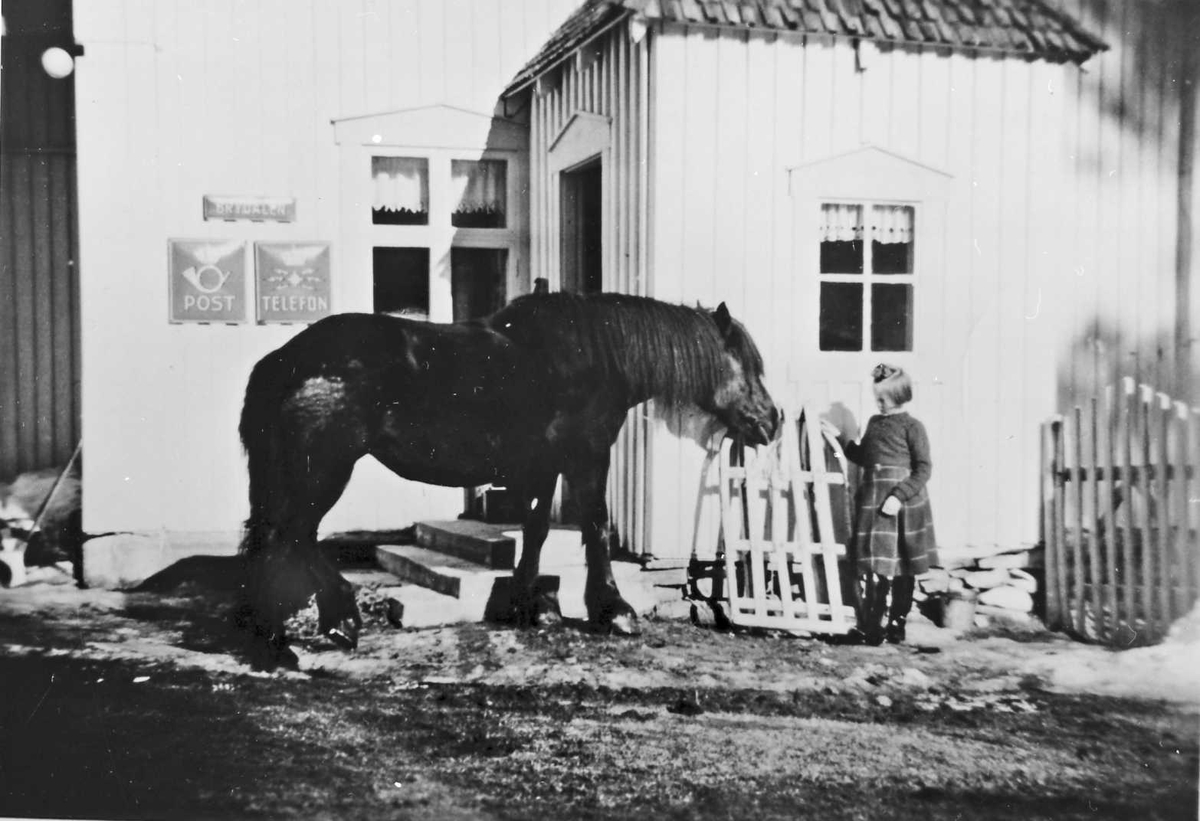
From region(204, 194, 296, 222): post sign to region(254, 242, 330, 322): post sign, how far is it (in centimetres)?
11

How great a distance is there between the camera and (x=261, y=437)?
412 centimetres

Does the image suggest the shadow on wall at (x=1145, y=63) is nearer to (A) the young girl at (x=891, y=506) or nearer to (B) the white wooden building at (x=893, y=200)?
(B) the white wooden building at (x=893, y=200)

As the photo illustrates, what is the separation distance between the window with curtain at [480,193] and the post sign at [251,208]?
67 centimetres

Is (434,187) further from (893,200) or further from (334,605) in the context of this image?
(893,200)

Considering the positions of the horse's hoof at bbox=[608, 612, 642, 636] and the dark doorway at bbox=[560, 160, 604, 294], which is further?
the dark doorway at bbox=[560, 160, 604, 294]

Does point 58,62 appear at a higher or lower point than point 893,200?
higher

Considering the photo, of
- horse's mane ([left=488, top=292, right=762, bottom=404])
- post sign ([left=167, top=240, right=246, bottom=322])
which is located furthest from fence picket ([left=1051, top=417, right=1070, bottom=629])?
post sign ([left=167, top=240, right=246, bottom=322])

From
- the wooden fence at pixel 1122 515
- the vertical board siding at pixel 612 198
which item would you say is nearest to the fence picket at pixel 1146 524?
the wooden fence at pixel 1122 515

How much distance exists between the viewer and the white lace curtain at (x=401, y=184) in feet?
14.0

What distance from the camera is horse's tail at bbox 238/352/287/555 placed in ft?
13.5

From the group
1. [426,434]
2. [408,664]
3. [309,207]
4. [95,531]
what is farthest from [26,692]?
[309,207]

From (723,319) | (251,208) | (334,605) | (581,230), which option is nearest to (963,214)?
(723,319)

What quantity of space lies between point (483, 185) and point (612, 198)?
0.56 meters

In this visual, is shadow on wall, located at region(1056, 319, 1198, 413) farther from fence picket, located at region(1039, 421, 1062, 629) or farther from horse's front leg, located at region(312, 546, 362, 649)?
horse's front leg, located at region(312, 546, 362, 649)
